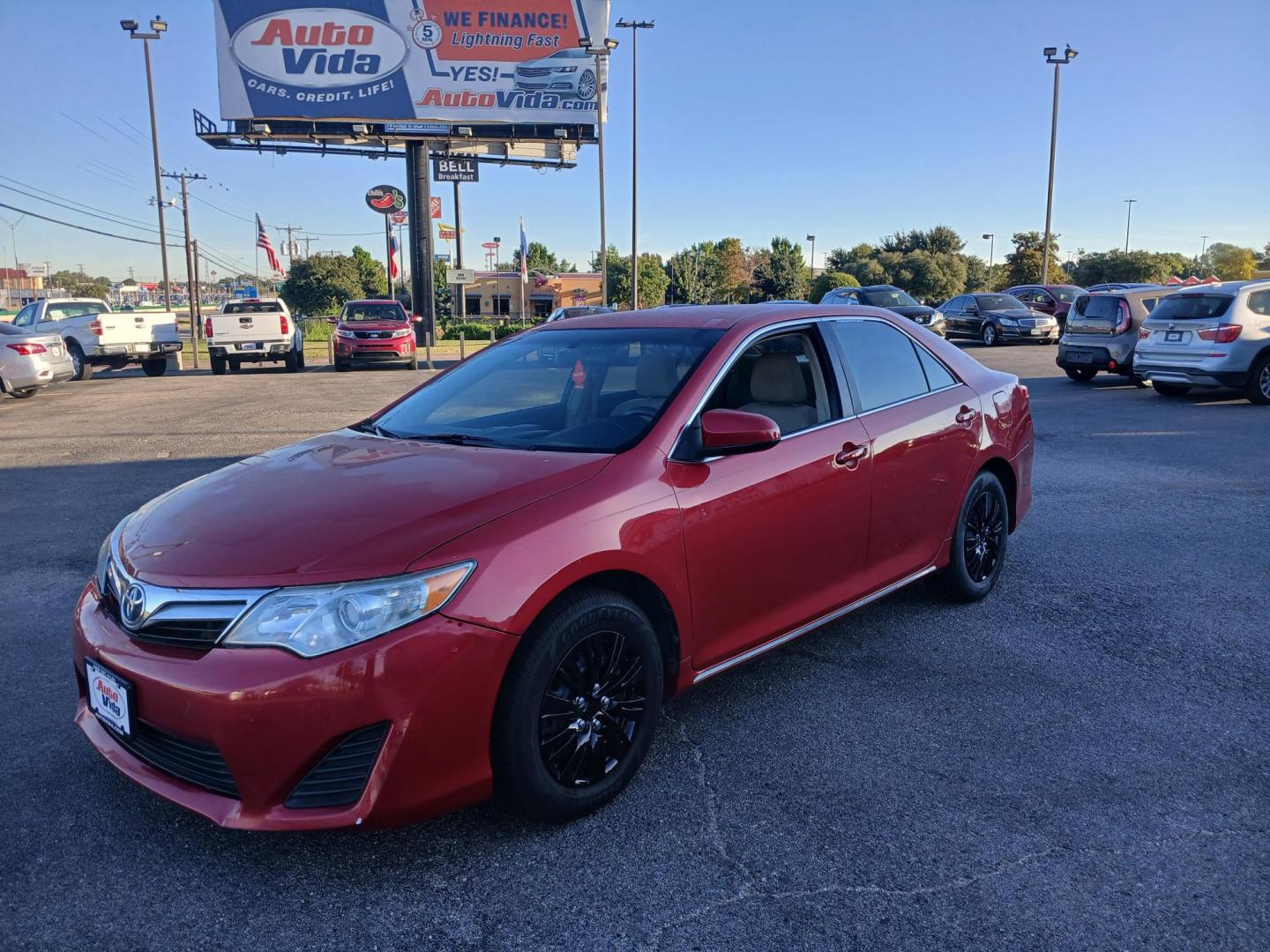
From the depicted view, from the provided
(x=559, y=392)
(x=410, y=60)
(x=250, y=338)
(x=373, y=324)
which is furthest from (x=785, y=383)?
(x=410, y=60)

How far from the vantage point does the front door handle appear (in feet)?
12.5

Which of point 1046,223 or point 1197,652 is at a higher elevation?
point 1046,223

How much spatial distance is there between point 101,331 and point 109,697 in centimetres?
2139

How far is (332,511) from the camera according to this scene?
287 centimetres

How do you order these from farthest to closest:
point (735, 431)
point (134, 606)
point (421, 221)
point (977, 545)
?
point (421, 221) → point (977, 545) → point (735, 431) → point (134, 606)

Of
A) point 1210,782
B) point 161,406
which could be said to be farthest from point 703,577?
point 161,406

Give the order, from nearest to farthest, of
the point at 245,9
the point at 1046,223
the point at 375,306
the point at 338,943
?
the point at 338,943 → the point at 375,306 → the point at 245,9 → the point at 1046,223

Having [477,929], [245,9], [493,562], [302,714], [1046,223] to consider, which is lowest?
[477,929]

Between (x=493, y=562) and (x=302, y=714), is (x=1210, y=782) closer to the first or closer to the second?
(x=493, y=562)

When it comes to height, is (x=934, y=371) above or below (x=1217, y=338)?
above

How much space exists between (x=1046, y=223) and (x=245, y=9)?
33.4 m

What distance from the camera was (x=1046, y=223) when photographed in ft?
132

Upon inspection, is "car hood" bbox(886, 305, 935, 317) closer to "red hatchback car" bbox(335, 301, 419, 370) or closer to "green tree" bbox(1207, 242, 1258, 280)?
"red hatchback car" bbox(335, 301, 419, 370)

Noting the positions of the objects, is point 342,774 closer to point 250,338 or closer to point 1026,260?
point 250,338
